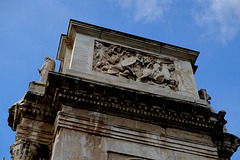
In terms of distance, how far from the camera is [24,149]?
32.2ft

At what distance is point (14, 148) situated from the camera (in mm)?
9930

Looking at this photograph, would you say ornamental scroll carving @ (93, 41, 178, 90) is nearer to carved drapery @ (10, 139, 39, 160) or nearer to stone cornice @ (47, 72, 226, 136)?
stone cornice @ (47, 72, 226, 136)

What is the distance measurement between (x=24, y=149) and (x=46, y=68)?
347cm

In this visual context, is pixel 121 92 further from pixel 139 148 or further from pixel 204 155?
pixel 204 155

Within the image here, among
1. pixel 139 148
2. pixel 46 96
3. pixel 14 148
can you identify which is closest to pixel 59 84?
pixel 46 96

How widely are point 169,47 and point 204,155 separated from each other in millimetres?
4712

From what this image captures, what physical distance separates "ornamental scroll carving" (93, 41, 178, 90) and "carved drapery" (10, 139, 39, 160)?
3.21 meters

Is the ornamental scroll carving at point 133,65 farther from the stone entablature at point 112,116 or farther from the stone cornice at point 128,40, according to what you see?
the stone cornice at point 128,40

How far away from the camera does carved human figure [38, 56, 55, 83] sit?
12.1m

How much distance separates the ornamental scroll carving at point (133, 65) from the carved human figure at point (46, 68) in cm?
156

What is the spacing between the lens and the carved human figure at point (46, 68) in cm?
1215

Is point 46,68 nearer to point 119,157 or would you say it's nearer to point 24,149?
point 24,149

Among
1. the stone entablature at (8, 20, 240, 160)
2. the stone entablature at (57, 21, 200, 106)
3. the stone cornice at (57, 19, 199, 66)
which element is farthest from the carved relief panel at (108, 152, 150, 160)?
the stone cornice at (57, 19, 199, 66)

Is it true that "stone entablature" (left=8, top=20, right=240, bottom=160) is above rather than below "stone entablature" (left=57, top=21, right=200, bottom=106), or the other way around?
below
